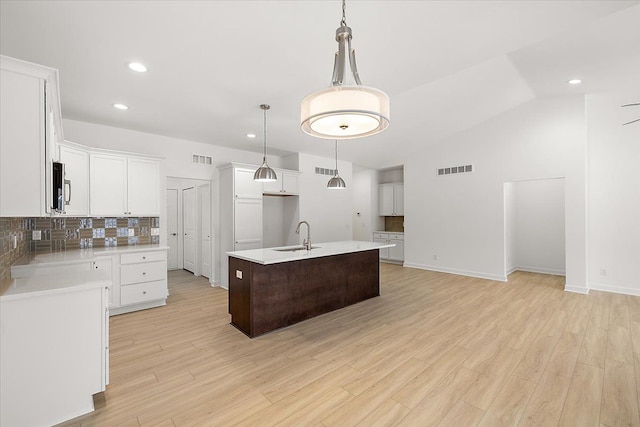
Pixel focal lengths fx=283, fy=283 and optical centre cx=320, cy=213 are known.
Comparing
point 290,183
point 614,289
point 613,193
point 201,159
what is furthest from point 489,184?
point 201,159

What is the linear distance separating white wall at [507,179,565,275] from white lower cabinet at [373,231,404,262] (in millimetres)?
2727

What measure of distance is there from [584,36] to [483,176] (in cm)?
322

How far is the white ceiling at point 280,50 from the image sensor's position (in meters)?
2.29

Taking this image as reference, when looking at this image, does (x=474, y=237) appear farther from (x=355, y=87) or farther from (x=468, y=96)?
(x=355, y=87)

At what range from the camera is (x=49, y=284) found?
2.07 metres

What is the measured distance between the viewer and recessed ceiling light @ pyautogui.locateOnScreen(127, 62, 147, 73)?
291cm

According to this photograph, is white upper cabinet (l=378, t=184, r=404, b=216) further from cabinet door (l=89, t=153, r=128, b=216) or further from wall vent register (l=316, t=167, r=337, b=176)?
cabinet door (l=89, t=153, r=128, b=216)

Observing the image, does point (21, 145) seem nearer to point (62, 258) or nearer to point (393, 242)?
point (62, 258)

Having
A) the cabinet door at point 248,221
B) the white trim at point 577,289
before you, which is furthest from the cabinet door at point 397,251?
the cabinet door at point 248,221

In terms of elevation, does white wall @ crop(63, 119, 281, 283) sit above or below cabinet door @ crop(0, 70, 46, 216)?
above

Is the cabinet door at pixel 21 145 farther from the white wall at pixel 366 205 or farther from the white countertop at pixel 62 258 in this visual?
the white wall at pixel 366 205

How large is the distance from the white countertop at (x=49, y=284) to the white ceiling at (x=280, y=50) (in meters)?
2.03

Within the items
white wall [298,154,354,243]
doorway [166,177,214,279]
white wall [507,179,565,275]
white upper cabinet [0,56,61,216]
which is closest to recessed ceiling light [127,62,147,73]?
white upper cabinet [0,56,61,216]

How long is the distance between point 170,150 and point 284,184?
2275 mm
